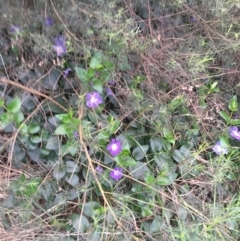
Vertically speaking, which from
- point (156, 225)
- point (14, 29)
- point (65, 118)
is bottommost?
point (156, 225)

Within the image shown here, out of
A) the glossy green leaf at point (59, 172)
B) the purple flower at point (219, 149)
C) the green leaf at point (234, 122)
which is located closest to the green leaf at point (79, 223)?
the glossy green leaf at point (59, 172)

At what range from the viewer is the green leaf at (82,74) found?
1.44 metres

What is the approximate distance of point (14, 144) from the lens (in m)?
1.43

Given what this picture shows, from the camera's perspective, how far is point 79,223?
142cm

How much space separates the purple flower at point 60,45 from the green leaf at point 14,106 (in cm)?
23

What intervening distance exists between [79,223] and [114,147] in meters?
A: 0.27

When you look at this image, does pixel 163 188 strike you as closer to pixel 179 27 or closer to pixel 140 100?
pixel 140 100

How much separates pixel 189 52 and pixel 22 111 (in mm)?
647

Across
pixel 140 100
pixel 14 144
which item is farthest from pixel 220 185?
pixel 14 144

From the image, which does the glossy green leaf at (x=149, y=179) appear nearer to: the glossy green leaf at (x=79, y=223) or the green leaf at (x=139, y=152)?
the green leaf at (x=139, y=152)

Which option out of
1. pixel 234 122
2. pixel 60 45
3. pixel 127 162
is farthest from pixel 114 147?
pixel 234 122

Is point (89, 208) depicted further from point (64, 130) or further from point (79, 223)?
point (64, 130)

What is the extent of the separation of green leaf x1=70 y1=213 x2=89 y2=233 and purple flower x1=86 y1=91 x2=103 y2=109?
357 mm

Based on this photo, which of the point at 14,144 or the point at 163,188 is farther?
the point at 163,188
